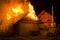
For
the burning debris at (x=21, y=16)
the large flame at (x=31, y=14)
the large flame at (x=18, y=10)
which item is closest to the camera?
the burning debris at (x=21, y=16)

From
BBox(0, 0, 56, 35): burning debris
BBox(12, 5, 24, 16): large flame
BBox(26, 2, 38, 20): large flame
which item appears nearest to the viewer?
BBox(0, 0, 56, 35): burning debris

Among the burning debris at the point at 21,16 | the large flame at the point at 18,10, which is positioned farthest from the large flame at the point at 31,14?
the large flame at the point at 18,10

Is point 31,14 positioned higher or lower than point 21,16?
higher

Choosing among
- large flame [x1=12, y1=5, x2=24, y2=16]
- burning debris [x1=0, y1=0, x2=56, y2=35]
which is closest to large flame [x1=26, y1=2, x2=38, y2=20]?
burning debris [x1=0, y1=0, x2=56, y2=35]

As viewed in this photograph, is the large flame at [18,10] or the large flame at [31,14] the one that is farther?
the large flame at [18,10]

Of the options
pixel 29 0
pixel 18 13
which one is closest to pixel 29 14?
pixel 18 13

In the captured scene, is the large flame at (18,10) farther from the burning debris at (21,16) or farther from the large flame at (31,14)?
the large flame at (31,14)

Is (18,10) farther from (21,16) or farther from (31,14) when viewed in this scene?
(21,16)

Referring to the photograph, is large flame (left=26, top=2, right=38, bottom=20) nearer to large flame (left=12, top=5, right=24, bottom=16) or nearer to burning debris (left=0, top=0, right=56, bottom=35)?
burning debris (left=0, top=0, right=56, bottom=35)

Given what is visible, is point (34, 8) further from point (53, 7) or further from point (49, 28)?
point (49, 28)

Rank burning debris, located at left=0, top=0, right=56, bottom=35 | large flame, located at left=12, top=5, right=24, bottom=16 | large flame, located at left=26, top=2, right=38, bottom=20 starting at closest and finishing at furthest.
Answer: burning debris, located at left=0, top=0, right=56, bottom=35 → large flame, located at left=26, top=2, right=38, bottom=20 → large flame, located at left=12, top=5, right=24, bottom=16

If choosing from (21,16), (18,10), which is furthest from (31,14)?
(18,10)

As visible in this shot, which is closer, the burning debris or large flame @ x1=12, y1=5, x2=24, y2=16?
the burning debris

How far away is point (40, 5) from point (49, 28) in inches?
254
